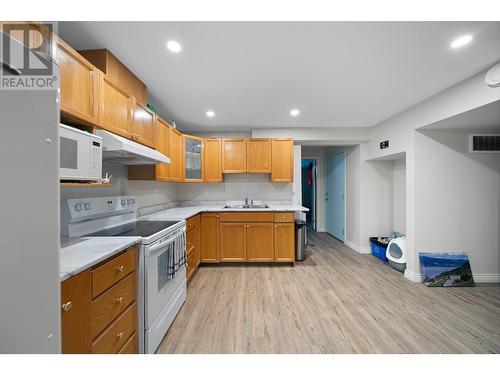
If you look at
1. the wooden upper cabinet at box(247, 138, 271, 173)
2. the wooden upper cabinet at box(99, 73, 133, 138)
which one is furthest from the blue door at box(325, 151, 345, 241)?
the wooden upper cabinet at box(99, 73, 133, 138)

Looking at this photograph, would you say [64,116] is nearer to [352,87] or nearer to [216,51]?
[216,51]

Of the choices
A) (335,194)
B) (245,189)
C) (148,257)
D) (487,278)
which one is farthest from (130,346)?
(335,194)

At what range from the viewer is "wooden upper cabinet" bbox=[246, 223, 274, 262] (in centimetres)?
321

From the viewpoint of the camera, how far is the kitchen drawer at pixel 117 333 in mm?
1079

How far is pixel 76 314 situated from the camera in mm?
927

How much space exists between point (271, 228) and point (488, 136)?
3216 millimetres

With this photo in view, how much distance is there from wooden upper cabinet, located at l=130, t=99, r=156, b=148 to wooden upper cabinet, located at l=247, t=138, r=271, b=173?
1.73 m

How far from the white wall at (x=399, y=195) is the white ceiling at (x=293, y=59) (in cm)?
141

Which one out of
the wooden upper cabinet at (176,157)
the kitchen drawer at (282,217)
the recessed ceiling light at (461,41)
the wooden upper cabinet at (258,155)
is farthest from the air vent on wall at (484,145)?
the wooden upper cabinet at (176,157)

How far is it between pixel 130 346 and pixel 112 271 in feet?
1.98

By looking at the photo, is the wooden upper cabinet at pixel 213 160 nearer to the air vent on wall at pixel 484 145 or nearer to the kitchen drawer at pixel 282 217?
the kitchen drawer at pixel 282 217

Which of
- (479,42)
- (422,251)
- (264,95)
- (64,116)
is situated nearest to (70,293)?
(64,116)

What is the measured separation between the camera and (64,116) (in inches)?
52.6

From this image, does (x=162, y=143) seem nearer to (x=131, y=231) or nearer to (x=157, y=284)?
(x=131, y=231)
